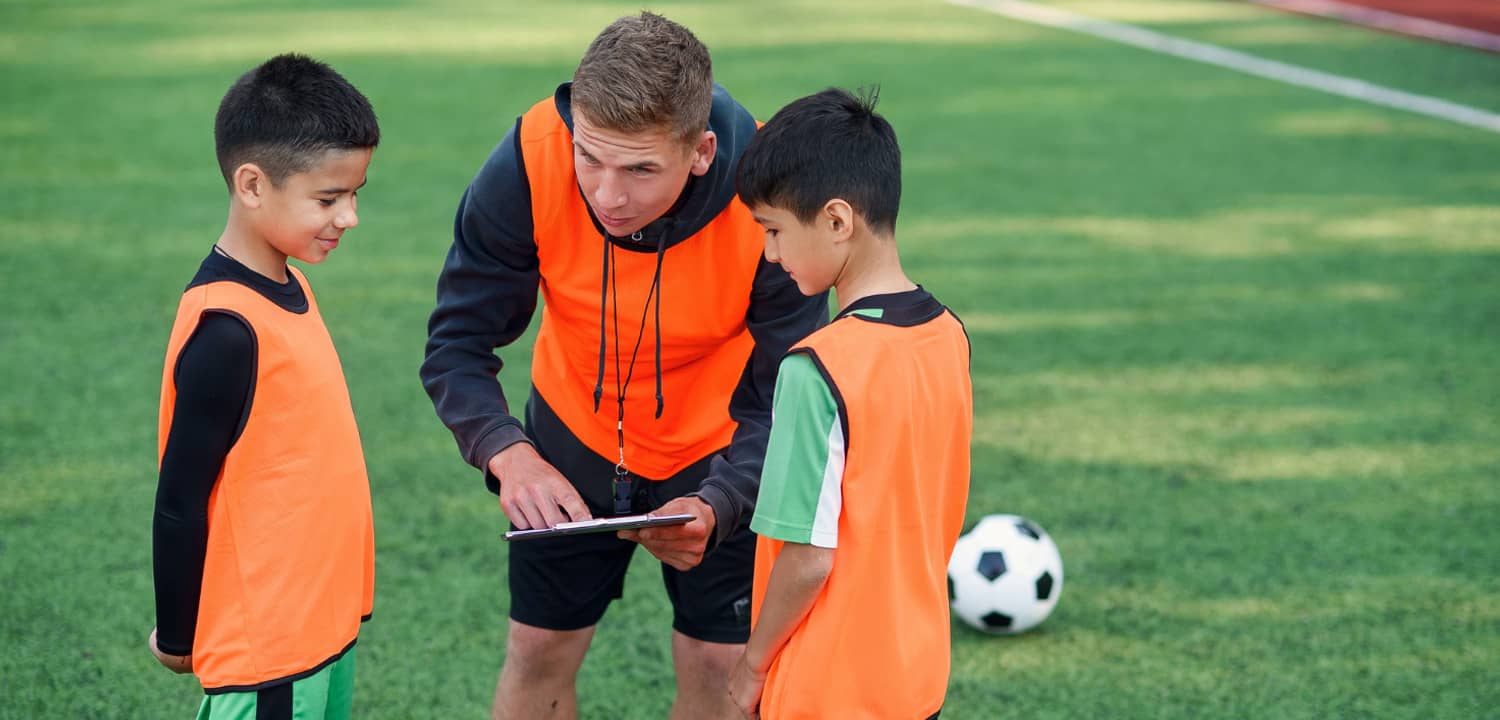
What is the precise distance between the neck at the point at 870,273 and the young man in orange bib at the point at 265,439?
811 mm

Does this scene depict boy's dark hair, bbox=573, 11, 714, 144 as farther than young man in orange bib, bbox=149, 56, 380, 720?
Yes

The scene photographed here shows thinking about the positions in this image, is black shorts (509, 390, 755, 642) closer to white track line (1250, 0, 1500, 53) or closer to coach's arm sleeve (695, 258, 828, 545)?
coach's arm sleeve (695, 258, 828, 545)

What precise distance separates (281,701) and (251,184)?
0.80 m

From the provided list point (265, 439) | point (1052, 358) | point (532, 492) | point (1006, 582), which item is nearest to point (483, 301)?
point (532, 492)

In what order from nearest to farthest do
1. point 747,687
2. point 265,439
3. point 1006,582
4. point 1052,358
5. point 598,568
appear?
point 265,439 → point 747,687 → point 598,568 → point 1006,582 → point 1052,358

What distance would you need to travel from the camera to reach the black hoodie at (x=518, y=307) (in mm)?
2684

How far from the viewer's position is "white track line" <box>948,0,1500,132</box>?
10.1m

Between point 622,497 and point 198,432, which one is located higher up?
point 198,432

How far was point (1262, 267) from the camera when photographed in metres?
7.00

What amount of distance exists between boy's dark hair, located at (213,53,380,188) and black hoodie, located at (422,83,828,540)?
0.36 metres

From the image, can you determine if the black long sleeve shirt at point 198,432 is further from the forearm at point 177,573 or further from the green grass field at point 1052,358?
the green grass field at point 1052,358

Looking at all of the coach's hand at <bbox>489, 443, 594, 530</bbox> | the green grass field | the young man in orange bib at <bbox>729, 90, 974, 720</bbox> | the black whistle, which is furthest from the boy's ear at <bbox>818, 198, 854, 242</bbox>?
the green grass field

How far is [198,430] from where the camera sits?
2.17 m

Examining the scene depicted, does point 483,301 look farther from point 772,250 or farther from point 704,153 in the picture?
point 772,250
